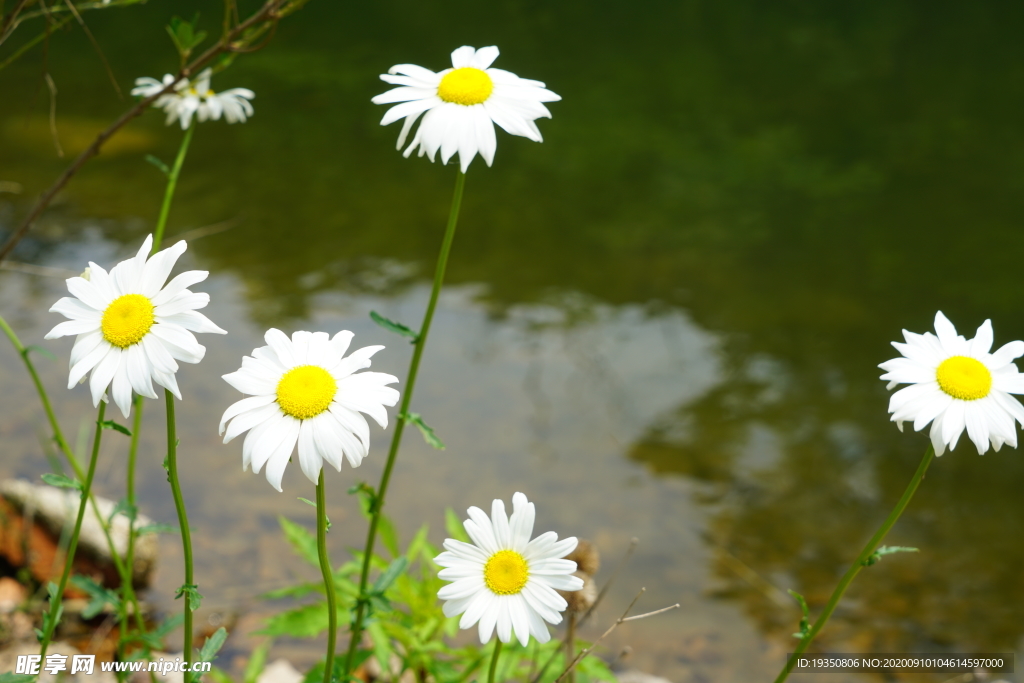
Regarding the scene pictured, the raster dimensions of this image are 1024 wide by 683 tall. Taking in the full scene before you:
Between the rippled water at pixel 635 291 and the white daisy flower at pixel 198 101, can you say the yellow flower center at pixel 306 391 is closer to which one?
the white daisy flower at pixel 198 101

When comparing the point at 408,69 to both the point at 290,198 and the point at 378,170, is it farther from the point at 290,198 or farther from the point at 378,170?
the point at 378,170

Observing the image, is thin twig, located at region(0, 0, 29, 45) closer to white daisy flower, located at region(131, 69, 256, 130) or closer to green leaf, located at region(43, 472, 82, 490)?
white daisy flower, located at region(131, 69, 256, 130)

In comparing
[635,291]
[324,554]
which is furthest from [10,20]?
[635,291]

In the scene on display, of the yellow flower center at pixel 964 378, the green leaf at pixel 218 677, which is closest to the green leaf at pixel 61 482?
the green leaf at pixel 218 677

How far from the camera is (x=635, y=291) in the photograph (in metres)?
4.46

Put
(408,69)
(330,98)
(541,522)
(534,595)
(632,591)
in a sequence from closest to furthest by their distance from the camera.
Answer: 1. (534,595)
2. (408,69)
3. (632,591)
4. (541,522)
5. (330,98)

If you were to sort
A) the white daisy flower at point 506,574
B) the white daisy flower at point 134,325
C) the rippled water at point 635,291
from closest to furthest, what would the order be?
the white daisy flower at point 134,325
the white daisy flower at point 506,574
the rippled water at point 635,291

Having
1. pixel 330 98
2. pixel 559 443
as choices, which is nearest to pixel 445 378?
pixel 559 443

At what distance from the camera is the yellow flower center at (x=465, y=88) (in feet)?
3.59

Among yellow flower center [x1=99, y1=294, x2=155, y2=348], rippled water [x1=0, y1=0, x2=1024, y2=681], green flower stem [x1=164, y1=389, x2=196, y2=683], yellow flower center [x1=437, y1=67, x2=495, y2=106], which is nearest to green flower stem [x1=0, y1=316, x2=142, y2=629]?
green flower stem [x1=164, y1=389, x2=196, y2=683]

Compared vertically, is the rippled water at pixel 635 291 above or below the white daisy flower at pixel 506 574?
above

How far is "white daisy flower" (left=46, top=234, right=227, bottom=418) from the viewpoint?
0.88 m

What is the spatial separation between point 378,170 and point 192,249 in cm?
146

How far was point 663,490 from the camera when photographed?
3.27 metres
